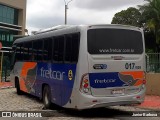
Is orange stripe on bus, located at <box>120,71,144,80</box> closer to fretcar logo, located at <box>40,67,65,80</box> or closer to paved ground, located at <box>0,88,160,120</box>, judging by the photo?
paved ground, located at <box>0,88,160,120</box>

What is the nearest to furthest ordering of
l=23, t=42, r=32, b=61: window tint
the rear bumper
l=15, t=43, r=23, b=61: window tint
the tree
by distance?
1. the rear bumper
2. l=23, t=42, r=32, b=61: window tint
3. l=15, t=43, r=23, b=61: window tint
4. the tree

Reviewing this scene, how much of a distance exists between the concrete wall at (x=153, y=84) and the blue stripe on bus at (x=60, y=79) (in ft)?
20.7

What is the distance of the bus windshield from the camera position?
1202cm

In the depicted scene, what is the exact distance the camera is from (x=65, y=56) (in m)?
12.7

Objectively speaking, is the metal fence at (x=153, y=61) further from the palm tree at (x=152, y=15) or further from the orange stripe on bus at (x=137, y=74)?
the palm tree at (x=152, y=15)

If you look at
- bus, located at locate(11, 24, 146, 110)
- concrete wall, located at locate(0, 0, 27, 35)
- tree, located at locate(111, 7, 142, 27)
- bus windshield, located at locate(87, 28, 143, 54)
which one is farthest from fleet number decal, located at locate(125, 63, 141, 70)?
concrete wall, located at locate(0, 0, 27, 35)

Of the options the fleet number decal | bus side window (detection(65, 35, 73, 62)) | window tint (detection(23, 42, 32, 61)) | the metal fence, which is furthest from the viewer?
the metal fence

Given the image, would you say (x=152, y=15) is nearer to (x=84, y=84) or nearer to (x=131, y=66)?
(x=131, y=66)

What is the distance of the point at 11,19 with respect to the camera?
6350cm

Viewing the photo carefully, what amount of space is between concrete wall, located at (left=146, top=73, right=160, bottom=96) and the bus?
19.6 feet

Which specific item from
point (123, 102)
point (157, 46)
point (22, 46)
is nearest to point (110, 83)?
point (123, 102)

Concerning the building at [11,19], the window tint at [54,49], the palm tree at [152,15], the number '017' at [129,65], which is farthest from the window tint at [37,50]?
the building at [11,19]

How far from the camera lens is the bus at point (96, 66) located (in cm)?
1178

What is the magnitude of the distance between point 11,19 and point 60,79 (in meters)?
52.1
